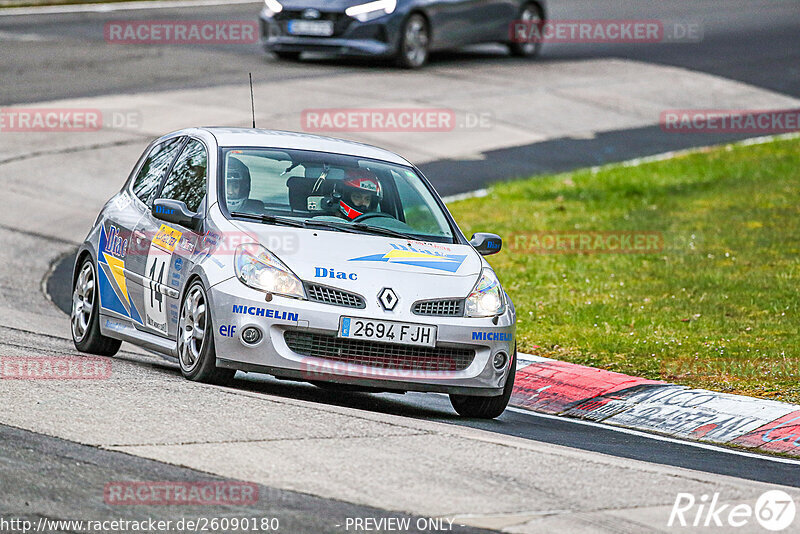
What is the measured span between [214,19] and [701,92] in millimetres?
10825

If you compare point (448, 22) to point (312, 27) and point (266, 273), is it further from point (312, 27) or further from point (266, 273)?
point (266, 273)

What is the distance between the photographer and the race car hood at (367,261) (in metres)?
8.32

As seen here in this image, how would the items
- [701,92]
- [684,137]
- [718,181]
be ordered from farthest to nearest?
[701,92] → [684,137] → [718,181]

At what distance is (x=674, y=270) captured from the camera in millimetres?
14227

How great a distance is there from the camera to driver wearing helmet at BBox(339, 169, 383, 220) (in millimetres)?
9203

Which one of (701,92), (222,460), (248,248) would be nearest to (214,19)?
(701,92)

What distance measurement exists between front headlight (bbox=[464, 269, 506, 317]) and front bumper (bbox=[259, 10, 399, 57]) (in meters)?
15.5

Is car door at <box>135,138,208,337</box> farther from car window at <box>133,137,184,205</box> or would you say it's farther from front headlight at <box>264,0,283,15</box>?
front headlight at <box>264,0,283,15</box>

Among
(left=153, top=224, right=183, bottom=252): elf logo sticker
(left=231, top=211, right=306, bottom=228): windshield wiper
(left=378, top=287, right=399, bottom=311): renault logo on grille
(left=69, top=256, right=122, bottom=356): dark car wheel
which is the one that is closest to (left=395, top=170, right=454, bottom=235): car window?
(left=231, top=211, right=306, bottom=228): windshield wiper

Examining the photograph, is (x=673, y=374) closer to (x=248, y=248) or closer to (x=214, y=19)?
(x=248, y=248)

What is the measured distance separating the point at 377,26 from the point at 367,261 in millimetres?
16120

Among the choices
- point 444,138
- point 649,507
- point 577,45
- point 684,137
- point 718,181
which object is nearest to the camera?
point 649,507

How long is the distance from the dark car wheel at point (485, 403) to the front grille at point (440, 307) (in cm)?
58

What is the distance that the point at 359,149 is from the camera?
987cm
